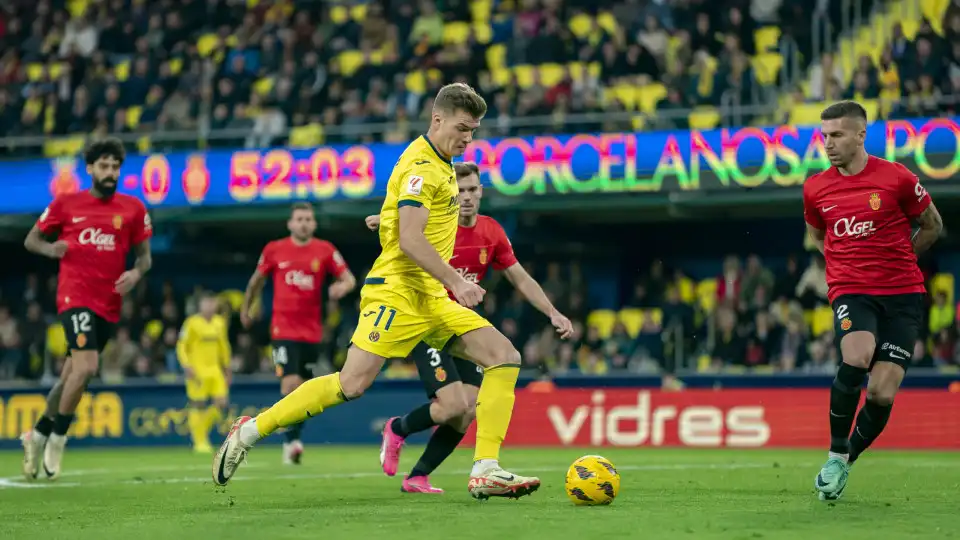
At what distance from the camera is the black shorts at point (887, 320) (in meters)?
8.53

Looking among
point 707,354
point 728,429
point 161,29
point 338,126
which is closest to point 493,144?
point 338,126

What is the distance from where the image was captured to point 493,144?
21578 mm

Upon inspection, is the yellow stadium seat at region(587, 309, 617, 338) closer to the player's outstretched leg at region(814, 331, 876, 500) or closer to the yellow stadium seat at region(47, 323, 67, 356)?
the yellow stadium seat at region(47, 323, 67, 356)

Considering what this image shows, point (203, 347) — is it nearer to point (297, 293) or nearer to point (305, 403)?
point (297, 293)

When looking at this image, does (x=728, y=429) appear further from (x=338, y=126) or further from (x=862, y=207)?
(x=862, y=207)

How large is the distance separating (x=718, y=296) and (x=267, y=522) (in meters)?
15.7

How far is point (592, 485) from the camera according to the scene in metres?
8.05

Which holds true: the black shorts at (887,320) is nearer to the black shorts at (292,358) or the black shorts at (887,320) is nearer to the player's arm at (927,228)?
the player's arm at (927,228)

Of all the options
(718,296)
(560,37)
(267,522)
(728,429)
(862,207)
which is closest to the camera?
(267,522)

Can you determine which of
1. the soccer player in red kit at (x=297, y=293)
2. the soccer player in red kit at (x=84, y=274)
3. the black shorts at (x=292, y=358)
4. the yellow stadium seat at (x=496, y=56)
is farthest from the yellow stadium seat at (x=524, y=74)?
the soccer player in red kit at (x=84, y=274)

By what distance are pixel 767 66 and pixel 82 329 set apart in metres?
14.1

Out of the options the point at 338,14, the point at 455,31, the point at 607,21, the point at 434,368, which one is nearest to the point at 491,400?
the point at 434,368

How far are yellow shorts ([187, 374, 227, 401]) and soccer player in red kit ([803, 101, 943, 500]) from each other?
41.2 feet

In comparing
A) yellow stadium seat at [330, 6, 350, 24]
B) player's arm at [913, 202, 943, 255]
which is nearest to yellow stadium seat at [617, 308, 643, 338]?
yellow stadium seat at [330, 6, 350, 24]
